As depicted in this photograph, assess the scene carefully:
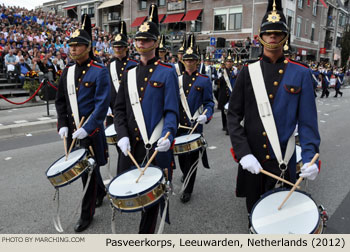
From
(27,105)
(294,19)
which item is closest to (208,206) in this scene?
(27,105)

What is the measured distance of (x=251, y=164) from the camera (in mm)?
2385

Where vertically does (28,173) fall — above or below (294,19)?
below

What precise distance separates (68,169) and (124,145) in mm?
587

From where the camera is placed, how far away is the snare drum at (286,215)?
6.54ft

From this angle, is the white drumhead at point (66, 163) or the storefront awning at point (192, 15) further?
the storefront awning at point (192, 15)

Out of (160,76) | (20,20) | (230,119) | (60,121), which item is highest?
(20,20)

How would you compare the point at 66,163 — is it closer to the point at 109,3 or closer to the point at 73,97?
the point at 73,97

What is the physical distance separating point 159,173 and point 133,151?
52 centimetres

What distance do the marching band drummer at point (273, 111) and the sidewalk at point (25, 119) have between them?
6843mm

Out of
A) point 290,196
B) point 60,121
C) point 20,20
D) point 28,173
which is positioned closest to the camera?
point 290,196

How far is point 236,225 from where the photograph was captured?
11.7 ft

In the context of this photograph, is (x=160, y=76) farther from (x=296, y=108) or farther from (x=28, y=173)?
(x=28, y=173)

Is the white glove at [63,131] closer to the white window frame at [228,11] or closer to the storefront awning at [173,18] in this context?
the white window frame at [228,11]

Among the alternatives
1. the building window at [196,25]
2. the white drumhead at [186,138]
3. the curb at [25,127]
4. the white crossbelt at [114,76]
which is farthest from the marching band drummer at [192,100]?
the building window at [196,25]
